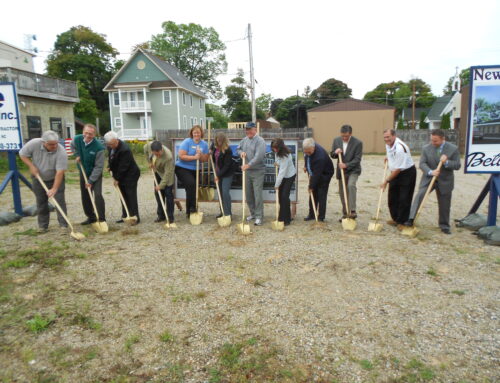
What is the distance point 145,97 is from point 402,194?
Result: 3297 centimetres

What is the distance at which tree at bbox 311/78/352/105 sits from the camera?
65.1 m

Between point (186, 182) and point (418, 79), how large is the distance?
82.7m

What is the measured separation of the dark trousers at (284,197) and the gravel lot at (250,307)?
0.73 meters

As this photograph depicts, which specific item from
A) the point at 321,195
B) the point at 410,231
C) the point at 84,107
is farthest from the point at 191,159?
the point at 84,107

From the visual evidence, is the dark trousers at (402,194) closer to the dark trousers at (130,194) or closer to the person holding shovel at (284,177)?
the person holding shovel at (284,177)

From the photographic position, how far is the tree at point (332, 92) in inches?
2564

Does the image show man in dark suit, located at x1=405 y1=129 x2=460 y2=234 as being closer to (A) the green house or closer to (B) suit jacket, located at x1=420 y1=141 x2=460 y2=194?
(B) suit jacket, located at x1=420 y1=141 x2=460 y2=194

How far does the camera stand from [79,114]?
142 feet

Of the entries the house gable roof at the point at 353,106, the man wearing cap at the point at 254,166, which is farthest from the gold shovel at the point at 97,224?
the house gable roof at the point at 353,106

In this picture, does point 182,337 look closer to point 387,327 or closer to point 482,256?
point 387,327

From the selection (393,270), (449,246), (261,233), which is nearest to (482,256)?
(449,246)

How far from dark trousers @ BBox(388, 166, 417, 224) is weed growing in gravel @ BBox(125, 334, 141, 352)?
17.1ft

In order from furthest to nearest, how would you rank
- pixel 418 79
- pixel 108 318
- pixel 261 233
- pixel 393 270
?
pixel 418 79, pixel 261 233, pixel 393 270, pixel 108 318

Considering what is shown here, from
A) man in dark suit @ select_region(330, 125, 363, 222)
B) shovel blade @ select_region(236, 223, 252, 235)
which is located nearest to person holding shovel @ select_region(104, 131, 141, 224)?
shovel blade @ select_region(236, 223, 252, 235)
